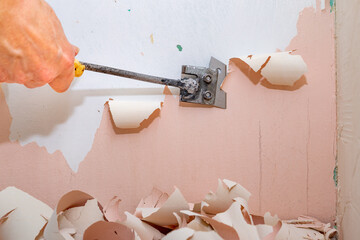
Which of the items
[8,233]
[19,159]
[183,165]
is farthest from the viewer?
[183,165]

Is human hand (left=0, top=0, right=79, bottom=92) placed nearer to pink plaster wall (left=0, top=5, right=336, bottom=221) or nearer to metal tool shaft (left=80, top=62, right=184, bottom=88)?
metal tool shaft (left=80, top=62, right=184, bottom=88)

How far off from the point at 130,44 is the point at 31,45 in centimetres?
37

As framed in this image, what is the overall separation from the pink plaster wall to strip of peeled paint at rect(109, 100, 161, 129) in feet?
0.19

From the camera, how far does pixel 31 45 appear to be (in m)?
0.73

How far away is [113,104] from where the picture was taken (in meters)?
0.99

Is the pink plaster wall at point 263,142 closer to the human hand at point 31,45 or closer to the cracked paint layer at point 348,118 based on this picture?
the cracked paint layer at point 348,118

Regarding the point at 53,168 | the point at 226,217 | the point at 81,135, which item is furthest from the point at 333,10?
the point at 53,168

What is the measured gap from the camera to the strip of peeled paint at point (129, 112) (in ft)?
3.25

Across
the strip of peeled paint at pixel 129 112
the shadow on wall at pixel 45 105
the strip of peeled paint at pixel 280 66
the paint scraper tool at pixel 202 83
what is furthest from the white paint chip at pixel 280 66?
the shadow on wall at pixel 45 105

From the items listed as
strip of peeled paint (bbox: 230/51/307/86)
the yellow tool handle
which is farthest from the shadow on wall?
strip of peeled paint (bbox: 230/51/307/86)

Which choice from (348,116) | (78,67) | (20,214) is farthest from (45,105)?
(348,116)

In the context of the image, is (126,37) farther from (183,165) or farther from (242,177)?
(242,177)

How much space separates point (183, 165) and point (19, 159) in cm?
52

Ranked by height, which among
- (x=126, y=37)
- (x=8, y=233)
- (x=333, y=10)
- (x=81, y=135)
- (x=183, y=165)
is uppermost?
(x=333, y=10)
